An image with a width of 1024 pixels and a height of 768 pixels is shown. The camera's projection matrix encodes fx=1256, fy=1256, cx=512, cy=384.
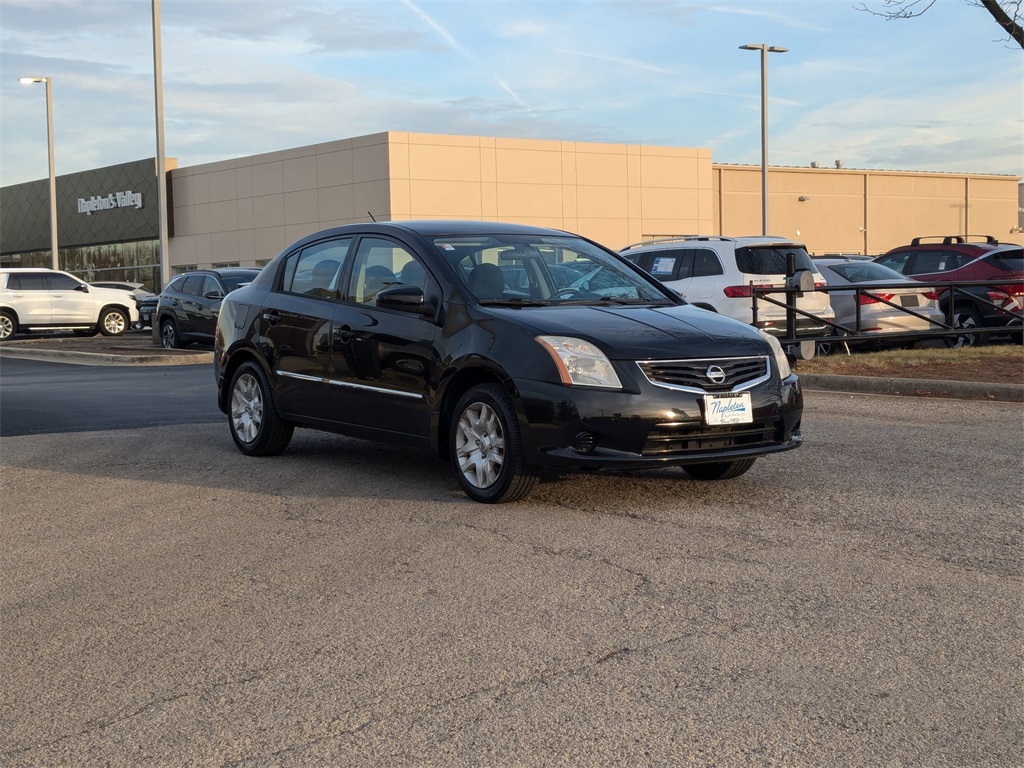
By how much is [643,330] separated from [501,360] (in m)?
0.86

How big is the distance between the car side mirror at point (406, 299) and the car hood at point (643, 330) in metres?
0.50

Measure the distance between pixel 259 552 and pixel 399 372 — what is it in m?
2.01

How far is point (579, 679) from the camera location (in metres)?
4.30

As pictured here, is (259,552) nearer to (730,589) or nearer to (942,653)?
(730,589)

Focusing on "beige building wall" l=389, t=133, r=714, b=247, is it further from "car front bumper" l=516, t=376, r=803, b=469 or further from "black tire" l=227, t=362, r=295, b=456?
"car front bumper" l=516, t=376, r=803, b=469

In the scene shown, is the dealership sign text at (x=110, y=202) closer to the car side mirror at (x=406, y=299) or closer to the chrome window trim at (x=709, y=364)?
the car side mirror at (x=406, y=299)

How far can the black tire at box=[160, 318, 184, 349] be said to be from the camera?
80.3 feet

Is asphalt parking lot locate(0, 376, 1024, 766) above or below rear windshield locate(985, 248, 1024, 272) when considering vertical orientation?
below

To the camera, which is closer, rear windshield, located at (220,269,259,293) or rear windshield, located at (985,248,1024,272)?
rear windshield, located at (985,248,1024,272)

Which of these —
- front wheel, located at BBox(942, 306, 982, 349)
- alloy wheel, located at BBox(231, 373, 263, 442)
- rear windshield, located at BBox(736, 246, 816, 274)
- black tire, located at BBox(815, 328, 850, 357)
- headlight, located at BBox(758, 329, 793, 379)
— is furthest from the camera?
front wheel, located at BBox(942, 306, 982, 349)

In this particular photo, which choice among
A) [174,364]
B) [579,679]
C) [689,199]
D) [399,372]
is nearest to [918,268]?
[174,364]

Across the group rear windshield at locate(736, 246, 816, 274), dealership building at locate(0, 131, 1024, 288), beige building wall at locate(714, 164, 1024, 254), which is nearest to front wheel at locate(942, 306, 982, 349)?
rear windshield at locate(736, 246, 816, 274)

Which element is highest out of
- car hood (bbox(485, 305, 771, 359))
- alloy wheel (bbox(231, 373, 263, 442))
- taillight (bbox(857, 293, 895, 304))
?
taillight (bbox(857, 293, 895, 304))

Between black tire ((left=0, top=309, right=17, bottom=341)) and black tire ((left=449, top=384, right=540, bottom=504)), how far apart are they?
26.9 metres
